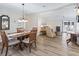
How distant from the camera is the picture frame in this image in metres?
2.84

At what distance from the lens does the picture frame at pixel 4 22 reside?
2.84 m

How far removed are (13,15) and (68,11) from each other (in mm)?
1633

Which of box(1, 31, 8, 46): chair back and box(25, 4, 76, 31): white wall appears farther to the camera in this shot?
box(1, 31, 8, 46): chair back

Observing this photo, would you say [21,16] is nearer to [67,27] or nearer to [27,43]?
[27,43]

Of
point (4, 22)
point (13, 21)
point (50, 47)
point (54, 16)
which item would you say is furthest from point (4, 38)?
point (54, 16)

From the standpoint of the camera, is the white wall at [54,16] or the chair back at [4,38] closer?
the white wall at [54,16]

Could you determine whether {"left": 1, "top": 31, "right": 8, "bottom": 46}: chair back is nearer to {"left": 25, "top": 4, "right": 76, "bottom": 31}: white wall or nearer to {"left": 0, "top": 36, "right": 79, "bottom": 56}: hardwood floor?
{"left": 0, "top": 36, "right": 79, "bottom": 56}: hardwood floor

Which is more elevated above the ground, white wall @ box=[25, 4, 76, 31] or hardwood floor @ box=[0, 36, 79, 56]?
white wall @ box=[25, 4, 76, 31]

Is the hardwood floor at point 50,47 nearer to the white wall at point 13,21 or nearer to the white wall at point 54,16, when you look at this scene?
the white wall at point 54,16

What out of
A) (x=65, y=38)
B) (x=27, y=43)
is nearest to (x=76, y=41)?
(x=65, y=38)

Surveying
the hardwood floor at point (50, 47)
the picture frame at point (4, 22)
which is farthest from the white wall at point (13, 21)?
the hardwood floor at point (50, 47)

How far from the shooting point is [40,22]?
317 centimetres

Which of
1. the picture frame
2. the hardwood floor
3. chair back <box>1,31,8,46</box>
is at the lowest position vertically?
the hardwood floor

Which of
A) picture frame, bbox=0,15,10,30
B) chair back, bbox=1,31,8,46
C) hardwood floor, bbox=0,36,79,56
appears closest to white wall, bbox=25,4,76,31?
hardwood floor, bbox=0,36,79,56
